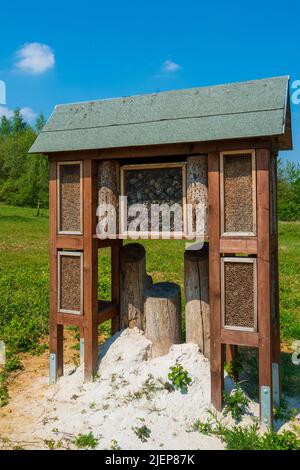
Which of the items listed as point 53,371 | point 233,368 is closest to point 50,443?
point 53,371

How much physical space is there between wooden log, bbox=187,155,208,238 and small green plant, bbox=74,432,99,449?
8.37ft

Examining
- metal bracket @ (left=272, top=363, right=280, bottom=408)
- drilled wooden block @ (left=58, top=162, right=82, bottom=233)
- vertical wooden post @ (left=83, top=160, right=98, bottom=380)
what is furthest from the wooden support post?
drilled wooden block @ (left=58, top=162, right=82, bottom=233)

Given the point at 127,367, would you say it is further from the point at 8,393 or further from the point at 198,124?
the point at 198,124

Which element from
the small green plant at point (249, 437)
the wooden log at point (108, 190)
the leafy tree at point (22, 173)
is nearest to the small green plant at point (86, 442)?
the small green plant at point (249, 437)

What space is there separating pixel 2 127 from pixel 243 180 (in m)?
60.8

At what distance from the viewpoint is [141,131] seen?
4.85 m

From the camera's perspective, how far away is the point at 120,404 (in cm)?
473

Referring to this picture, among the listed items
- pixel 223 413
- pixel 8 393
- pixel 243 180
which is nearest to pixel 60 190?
→ pixel 243 180

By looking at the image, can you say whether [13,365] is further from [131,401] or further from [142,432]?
[142,432]

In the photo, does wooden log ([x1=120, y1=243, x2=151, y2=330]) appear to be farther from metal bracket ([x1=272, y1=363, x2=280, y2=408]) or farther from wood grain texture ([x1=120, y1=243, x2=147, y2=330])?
metal bracket ([x1=272, y1=363, x2=280, y2=408])

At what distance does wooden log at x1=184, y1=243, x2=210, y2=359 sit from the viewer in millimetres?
5195

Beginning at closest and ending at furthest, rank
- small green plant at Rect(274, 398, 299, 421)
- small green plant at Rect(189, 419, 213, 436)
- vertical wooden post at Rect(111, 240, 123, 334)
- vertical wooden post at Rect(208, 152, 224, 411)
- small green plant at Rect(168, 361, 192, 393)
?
small green plant at Rect(189, 419, 213, 436)
vertical wooden post at Rect(208, 152, 224, 411)
small green plant at Rect(274, 398, 299, 421)
small green plant at Rect(168, 361, 192, 393)
vertical wooden post at Rect(111, 240, 123, 334)

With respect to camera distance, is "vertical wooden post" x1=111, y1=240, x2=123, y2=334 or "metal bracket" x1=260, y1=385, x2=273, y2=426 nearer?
"metal bracket" x1=260, y1=385, x2=273, y2=426

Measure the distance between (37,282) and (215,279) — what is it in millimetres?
7621
